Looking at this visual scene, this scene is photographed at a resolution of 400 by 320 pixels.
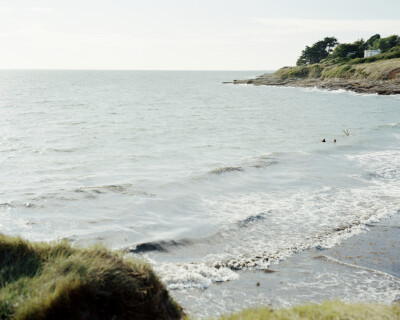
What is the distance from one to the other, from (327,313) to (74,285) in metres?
3.37

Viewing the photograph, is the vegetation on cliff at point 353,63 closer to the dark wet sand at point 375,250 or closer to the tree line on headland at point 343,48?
the tree line on headland at point 343,48

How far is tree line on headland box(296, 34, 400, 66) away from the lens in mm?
117875

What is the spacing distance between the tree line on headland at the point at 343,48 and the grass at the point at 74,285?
110 meters

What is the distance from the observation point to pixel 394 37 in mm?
119000

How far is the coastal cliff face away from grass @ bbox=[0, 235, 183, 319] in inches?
3097

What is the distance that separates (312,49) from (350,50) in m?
18.7

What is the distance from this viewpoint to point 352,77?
92750 millimetres

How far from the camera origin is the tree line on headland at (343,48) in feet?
387

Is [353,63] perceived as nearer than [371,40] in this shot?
Yes

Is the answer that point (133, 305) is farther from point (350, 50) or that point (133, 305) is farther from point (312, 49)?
point (312, 49)

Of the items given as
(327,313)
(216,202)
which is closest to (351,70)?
(216,202)

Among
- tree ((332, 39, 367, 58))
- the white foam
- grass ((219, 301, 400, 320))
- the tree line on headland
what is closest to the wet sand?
the white foam

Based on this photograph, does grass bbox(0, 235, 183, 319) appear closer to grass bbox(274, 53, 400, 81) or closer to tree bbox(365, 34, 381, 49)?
grass bbox(274, 53, 400, 81)

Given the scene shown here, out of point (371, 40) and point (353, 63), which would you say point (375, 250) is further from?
point (371, 40)
